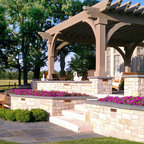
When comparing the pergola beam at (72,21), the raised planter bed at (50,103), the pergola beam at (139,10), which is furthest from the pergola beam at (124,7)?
the raised planter bed at (50,103)

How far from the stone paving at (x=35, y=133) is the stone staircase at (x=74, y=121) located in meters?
0.18

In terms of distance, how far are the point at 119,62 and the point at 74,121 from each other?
1462 cm

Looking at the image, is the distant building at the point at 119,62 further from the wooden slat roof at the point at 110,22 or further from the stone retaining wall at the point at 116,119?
the stone retaining wall at the point at 116,119

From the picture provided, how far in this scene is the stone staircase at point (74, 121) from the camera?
719 centimetres

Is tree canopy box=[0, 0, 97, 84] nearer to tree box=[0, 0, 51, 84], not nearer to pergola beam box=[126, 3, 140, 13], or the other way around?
tree box=[0, 0, 51, 84]

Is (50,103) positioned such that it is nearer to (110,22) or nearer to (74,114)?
(74,114)

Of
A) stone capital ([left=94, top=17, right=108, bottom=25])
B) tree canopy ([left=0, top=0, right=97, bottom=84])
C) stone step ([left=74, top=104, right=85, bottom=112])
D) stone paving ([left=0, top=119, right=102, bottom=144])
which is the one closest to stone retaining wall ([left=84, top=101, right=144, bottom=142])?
stone paving ([left=0, top=119, right=102, bottom=144])

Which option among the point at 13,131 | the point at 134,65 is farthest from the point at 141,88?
the point at 134,65

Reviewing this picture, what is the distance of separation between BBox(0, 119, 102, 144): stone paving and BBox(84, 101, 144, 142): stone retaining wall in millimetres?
391

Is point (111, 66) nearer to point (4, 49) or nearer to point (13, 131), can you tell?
point (4, 49)

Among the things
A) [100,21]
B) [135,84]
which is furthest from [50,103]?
[100,21]

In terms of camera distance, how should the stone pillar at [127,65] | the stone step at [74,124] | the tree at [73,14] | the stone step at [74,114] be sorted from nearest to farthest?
the stone step at [74,124] → the stone step at [74,114] → the stone pillar at [127,65] → the tree at [73,14]

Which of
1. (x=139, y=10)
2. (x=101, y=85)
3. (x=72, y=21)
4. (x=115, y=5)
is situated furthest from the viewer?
(x=72, y=21)

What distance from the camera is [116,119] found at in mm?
6445
